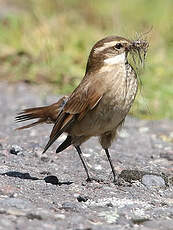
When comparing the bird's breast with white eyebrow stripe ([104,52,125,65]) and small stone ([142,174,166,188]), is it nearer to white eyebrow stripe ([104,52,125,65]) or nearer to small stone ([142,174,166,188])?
white eyebrow stripe ([104,52,125,65])

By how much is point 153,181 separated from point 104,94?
1093 mm

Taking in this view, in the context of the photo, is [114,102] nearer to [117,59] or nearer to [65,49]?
[117,59]

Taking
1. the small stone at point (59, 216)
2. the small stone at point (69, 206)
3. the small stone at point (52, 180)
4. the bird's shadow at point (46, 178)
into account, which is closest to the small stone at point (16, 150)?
the bird's shadow at point (46, 178)

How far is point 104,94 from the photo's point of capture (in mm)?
6227

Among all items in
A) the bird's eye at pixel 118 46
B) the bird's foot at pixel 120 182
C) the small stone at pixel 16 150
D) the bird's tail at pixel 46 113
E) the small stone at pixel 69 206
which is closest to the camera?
the small stone at pixel 69 206

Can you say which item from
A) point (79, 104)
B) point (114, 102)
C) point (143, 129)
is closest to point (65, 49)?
point (143, 129)

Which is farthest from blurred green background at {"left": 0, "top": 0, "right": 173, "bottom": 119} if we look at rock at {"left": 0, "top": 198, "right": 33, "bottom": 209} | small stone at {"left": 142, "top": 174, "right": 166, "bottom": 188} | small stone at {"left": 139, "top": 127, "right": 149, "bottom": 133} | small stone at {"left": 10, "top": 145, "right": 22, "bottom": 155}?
rock at {"left": 0, "top": 198, "right": 33, "bottom": 209}

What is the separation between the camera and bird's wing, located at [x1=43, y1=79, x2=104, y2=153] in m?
6.26

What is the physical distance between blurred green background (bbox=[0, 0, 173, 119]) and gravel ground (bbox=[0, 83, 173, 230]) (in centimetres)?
122

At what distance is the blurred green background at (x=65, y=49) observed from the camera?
10984 mm

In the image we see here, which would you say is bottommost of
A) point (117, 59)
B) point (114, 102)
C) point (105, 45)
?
point (114, 102)

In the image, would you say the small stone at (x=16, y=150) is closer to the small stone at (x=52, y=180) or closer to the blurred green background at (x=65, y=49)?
the small stone at (x=52, y=180)

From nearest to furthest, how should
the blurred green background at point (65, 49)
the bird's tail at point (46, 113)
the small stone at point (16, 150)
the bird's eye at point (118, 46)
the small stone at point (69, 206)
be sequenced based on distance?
the small stone at point (69, 206), the bird's eye at point (118, 46), the bird's tail at point (46, 113), the small stone at point (16, 150), the blurred green background at point (65, 49)

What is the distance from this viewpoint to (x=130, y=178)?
6805 mm
